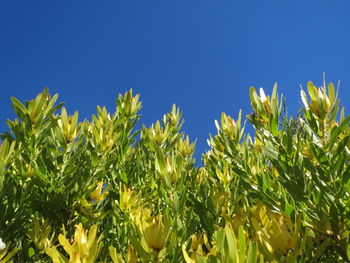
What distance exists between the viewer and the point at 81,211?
6.48ft

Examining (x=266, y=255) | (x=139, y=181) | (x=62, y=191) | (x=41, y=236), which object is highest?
(x=139, y=181)

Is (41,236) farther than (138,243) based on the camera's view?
Yes

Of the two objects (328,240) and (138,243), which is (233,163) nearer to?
(328,240)

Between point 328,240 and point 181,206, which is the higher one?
point 181,206

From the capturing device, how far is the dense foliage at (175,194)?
3.83ft

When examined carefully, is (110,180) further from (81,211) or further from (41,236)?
(41,236)

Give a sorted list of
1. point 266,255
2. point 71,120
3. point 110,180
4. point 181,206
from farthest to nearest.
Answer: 1. point 110,180
2. point 71,120
3. point 181,206
4. point 266,255

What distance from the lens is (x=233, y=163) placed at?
1.76 m

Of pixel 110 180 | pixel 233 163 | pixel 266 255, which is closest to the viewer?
pixel 266 255

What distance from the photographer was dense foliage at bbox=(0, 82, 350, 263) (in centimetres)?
117

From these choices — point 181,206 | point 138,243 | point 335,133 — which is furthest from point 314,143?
point 138,243

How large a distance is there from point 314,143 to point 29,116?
53.4 inches

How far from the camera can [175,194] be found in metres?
1.51

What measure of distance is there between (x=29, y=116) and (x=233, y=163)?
1.05 meters
